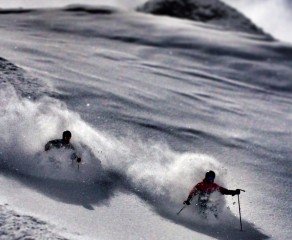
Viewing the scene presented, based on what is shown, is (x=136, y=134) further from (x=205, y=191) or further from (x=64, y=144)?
(x=205, y=191)

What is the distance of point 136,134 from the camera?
13508 mm

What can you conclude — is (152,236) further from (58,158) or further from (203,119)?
(203,119)

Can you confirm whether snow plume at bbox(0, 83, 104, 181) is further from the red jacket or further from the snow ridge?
the snow ridge

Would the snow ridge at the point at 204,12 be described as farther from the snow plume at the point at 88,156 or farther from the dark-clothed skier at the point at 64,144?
the dark-clothed skier at the point at 64,144

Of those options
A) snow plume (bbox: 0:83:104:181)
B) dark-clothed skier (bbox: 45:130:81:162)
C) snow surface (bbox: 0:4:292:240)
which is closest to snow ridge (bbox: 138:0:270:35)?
snow surface (bbox: 0:4:292:240)

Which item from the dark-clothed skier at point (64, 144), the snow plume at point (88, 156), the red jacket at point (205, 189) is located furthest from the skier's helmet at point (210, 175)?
the dark-clothed skier at point (64, 144)

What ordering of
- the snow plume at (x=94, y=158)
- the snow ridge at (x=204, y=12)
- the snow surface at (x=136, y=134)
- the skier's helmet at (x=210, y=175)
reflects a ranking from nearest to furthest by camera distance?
the snow surface at (x=136, y=134)
the snow plume at (x=94, y=158)
the skier's helmet at (x=210, y=175)
the snow ridge at (x=204, y=12)

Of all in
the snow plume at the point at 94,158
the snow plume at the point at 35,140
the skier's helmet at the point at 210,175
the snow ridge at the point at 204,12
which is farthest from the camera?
the snow ridge at the point at 204,12

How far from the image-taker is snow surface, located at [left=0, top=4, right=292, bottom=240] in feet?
26.9

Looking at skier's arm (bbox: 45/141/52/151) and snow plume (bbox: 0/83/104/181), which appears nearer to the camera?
snow plume (bbox: 0/83/104/181)

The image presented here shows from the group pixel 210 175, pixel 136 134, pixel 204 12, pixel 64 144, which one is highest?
pixel 204 12

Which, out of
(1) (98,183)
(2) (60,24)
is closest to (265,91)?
(2) (60,24)

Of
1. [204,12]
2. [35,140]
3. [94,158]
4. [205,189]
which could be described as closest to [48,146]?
[35,140]

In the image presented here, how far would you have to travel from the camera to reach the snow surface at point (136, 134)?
8203mm
